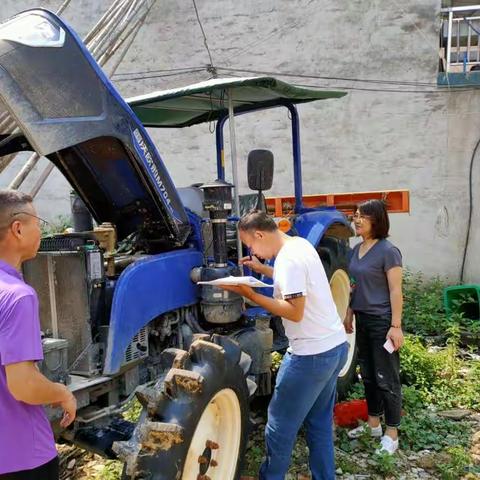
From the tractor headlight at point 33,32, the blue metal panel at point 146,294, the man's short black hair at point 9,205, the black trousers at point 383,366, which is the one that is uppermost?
the tractor headlight at point 33,32

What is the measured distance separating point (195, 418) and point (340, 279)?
2.54 meters

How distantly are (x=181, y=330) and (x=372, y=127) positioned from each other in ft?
18.6

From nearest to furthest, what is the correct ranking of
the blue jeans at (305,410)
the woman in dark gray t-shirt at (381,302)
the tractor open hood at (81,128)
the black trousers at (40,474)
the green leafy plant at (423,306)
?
the black trousers at (40,474) → the tractor open hood at (81,128) → the blue jeans at (305,410) → the woman in dark gray t-shirt at (381,302) → the green leafy plant at (423,306)

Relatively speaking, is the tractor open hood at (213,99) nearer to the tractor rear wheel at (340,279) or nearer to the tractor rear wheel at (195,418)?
the tractor rear wheel at (340,279)

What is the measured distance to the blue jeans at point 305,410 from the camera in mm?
2686

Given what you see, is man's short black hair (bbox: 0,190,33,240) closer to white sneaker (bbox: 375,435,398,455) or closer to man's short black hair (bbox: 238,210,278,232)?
man's short black hair (bbox: 238,210,278,232)

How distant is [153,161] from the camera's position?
2.93 metres

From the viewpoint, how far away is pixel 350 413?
404cm

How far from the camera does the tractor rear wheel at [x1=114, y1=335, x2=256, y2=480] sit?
236 cm

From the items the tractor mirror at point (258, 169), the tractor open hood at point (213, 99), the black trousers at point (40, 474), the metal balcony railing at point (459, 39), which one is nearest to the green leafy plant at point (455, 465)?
the tractor mirror at point (258, 169)

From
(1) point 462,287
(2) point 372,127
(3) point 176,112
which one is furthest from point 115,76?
(1) point 462,287

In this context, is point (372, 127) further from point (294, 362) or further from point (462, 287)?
point (294, 362)

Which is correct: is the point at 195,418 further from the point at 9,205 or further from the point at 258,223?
the point at 9,205

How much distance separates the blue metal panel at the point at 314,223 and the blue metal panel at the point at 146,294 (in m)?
1.03
